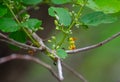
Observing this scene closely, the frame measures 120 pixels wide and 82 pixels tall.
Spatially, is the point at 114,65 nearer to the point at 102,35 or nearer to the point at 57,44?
the point at 102,35

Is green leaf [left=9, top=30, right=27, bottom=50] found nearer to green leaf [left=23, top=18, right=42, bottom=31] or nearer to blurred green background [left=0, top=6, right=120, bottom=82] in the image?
green leaf [left=23, top=18, right=42, bottom=31]

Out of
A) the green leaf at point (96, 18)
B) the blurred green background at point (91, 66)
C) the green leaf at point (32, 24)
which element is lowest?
the blurred green background at point (91, 66)

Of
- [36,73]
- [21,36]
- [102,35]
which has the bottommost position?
[36,73]

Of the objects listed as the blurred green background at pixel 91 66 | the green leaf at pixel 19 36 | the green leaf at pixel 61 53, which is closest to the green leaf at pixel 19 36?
the green leaf at pixel 19 36

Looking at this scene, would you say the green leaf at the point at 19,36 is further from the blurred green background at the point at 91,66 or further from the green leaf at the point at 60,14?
the blurred green background at the point at 91,66

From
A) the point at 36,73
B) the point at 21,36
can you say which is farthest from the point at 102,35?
the point at 21,36
